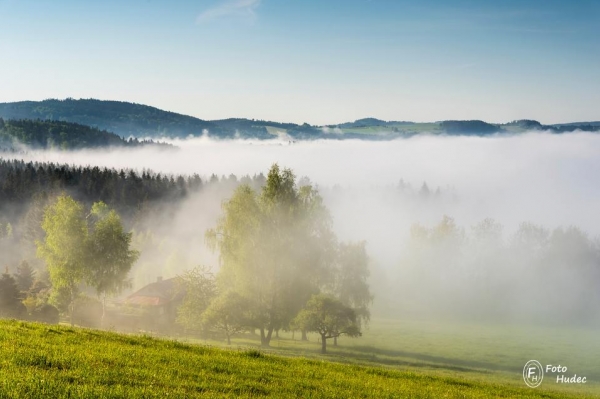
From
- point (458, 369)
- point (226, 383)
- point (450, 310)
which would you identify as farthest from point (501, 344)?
point (226, 383)

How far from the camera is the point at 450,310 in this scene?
126 metres

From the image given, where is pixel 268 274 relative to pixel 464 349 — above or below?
above

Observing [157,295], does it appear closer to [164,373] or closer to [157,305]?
[157,305]

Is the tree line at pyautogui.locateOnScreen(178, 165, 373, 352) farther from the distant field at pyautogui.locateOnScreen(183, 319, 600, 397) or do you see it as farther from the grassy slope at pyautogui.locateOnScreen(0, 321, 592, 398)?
the grassy slope at pyautogui.locateOnScreen(0, 321, 592, 398)

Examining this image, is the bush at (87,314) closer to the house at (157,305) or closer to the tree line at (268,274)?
the house at (157,305)

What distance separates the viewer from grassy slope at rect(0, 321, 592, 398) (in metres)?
15.3

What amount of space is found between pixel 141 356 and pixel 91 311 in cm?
6527

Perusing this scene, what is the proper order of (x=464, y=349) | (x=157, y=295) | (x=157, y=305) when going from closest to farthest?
(x=464, y=349) → (x=157, y=305) → (x=157, y=295)

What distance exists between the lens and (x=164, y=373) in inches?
734

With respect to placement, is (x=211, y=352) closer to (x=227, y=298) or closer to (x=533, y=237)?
(x=227, y=298)

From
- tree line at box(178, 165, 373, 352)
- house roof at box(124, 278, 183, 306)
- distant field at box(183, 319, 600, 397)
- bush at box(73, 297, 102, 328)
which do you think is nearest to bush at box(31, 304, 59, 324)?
bush at box(73, 297, 102, 328)

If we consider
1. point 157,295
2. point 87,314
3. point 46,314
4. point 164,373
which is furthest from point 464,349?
point 164,373

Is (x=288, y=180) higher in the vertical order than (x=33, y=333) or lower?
higher

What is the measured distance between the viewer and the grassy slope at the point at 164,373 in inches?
603
